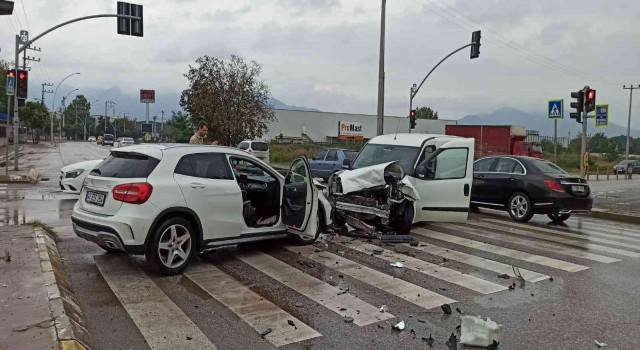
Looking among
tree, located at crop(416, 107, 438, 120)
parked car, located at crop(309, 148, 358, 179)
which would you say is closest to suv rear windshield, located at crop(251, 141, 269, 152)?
parked car, located at crop(309, 148, 358, 179)

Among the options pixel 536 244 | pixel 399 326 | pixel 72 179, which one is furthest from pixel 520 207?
pixel 72 179

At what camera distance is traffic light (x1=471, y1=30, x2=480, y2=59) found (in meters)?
24.7

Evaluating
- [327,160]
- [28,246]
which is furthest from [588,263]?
[327,160]

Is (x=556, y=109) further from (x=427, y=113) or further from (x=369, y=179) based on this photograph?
(x=427, y=113)

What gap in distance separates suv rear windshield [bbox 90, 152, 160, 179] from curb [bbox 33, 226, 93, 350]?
4.03ft

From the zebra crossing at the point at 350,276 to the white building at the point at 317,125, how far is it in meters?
54.7

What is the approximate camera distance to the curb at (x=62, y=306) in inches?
161

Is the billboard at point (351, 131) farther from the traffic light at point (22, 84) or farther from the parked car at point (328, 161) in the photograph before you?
the traffic light at point (22, 84)

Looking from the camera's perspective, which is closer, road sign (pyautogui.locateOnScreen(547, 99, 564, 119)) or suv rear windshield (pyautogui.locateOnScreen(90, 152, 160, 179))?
suv rear windshield (pyautogui.locateOnScreen(90, 152, 160, 179))

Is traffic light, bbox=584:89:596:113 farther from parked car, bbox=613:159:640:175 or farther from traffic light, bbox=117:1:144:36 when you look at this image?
parked car, bbox=613:159:640:175

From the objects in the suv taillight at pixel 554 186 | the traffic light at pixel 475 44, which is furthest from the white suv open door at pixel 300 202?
the traffic light at pixel 475 44

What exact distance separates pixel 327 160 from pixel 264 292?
1839 cm

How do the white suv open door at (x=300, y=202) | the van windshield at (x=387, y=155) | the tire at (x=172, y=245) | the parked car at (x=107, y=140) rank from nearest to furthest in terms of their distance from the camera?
the tire at (x=172, y=245) → the white suv open door at (x=300, y=202) → the van windshield at (x=387, y=155) → the parked car at (x=107, y=140)

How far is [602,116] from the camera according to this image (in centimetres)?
3362
